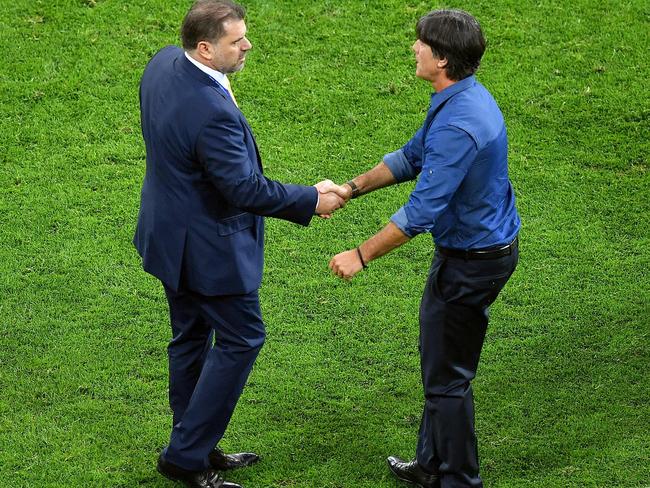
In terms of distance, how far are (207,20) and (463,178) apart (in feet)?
4.06

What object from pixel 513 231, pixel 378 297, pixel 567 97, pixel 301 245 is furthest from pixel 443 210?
pixel 567 97

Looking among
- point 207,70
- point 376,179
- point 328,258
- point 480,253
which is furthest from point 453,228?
point 328,258

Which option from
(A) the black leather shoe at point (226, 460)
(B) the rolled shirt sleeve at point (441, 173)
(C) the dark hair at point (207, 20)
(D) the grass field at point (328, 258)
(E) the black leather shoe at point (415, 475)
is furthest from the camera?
(D) the grass field at point (328, 258)

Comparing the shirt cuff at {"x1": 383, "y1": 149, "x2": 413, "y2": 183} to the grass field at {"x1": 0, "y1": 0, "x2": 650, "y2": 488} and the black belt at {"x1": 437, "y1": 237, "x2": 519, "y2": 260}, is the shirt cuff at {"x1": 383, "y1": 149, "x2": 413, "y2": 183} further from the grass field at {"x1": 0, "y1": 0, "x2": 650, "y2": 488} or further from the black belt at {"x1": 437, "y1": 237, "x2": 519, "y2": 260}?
the grass field at {"x1": 0, "y1": 0, "x2": 650, "y2": 488}

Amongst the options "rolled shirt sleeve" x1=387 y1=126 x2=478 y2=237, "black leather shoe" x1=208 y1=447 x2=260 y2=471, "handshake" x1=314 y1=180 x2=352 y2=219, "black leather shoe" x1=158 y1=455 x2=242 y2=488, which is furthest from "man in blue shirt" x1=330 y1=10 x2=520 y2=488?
"black leather shoe" x1=158 y1=455 x2=242 y2=488

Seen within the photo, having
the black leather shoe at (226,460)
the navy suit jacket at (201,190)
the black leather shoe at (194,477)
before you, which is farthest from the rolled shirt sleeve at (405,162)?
the black leather shoe at (194,477)

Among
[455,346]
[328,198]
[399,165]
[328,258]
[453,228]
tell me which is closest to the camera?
[453,228]

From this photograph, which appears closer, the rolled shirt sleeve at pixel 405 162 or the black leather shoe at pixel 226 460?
the rolled shirt sleeve at pixel 405 162

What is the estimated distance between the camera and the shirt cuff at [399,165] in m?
5.61

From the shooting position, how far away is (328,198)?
5.51 meters

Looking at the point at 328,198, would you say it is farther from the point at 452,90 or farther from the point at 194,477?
the point at 194,477

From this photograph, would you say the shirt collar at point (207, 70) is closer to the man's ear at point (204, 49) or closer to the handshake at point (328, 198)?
the man's ear at point (204, 49)

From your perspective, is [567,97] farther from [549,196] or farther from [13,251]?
[13,251]

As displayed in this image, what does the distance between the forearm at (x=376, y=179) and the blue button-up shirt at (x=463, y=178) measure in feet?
1.44
